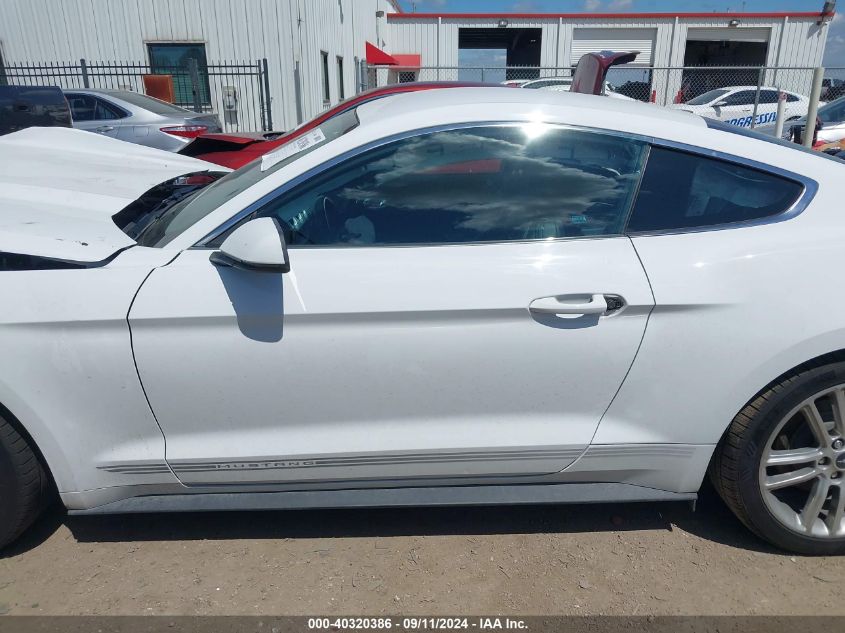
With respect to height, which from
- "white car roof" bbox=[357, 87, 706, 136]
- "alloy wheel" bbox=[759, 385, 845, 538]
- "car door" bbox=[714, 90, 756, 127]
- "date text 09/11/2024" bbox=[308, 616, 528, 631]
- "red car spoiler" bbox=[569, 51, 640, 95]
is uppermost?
"red car spoiler" bbox=[569, 51, 640, 95]

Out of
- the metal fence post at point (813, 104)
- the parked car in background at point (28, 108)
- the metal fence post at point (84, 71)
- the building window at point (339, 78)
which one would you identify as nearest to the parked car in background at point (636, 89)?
the building window at point (339, 78)

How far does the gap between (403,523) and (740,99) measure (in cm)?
1790

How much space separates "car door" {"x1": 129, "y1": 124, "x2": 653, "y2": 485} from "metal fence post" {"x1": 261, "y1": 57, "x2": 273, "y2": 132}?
1367cm

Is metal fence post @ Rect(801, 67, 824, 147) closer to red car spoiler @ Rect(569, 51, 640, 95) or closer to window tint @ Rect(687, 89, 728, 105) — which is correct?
red car spoiler @ Rect(569, 51, 640, 95)

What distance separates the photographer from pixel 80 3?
14.4 m

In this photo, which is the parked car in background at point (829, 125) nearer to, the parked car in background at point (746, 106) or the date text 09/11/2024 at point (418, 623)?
the parked car in background at point (746, 106)

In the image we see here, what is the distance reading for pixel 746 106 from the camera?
1650 centimetres

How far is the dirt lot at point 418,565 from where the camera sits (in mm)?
2137

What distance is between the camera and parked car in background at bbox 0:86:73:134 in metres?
4.96

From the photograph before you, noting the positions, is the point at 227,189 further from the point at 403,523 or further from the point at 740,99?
the point at 740,99

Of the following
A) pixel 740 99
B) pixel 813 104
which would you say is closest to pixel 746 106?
pixel 740 99

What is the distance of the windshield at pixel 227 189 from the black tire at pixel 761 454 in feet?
5.41

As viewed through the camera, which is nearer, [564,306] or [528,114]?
[564,306]

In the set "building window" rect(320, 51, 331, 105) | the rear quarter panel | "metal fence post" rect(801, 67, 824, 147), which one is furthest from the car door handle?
"building window" rect(320, 51, 331, 105)
